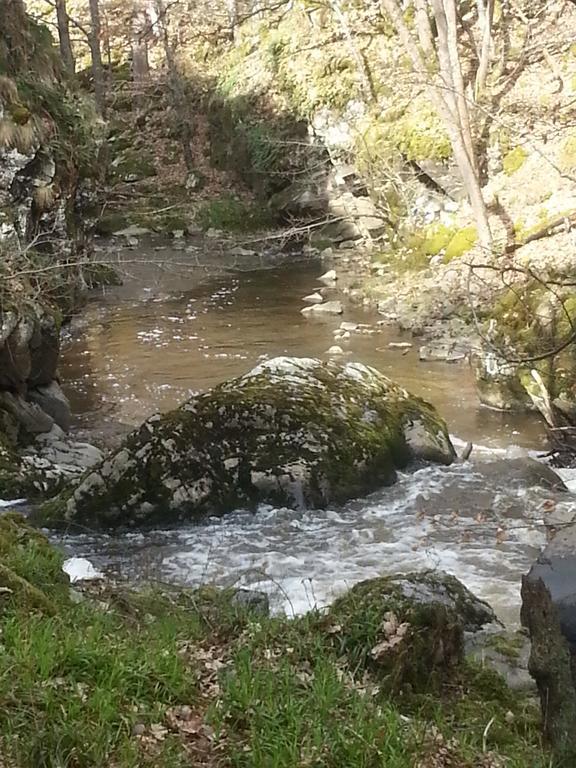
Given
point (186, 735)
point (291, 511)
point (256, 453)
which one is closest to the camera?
point (186, 735)

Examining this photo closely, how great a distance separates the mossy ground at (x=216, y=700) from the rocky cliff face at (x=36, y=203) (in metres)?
5.10

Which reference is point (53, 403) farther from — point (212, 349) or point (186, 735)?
point (186, 735)

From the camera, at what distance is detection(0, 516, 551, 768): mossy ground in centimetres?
268

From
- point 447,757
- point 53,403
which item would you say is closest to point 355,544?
point 447,757

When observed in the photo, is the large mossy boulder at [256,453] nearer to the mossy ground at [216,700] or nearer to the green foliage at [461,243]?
the mossy ground at [216,700]

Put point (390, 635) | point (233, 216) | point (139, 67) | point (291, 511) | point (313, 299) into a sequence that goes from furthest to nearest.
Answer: point (139, 67) → point (233, 216) → point (313, 299) → point (291, 511) → point (390, 635)

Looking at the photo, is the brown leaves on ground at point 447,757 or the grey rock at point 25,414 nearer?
the brown leaves on ground at point 447,757

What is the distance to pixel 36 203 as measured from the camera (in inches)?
399

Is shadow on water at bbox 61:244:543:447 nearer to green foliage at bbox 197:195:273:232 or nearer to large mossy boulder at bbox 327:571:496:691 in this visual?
large mossy boulder at bbox 327:571:496:691

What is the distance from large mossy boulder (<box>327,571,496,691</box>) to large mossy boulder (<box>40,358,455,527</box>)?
10.2 ft

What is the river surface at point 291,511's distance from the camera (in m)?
6.27

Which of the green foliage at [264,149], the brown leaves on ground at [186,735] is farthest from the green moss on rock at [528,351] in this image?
the green foliage at [264,149]

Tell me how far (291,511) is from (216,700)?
423 centimetres

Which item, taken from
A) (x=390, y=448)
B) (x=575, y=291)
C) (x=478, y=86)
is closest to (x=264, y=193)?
(x=478, y=86)
